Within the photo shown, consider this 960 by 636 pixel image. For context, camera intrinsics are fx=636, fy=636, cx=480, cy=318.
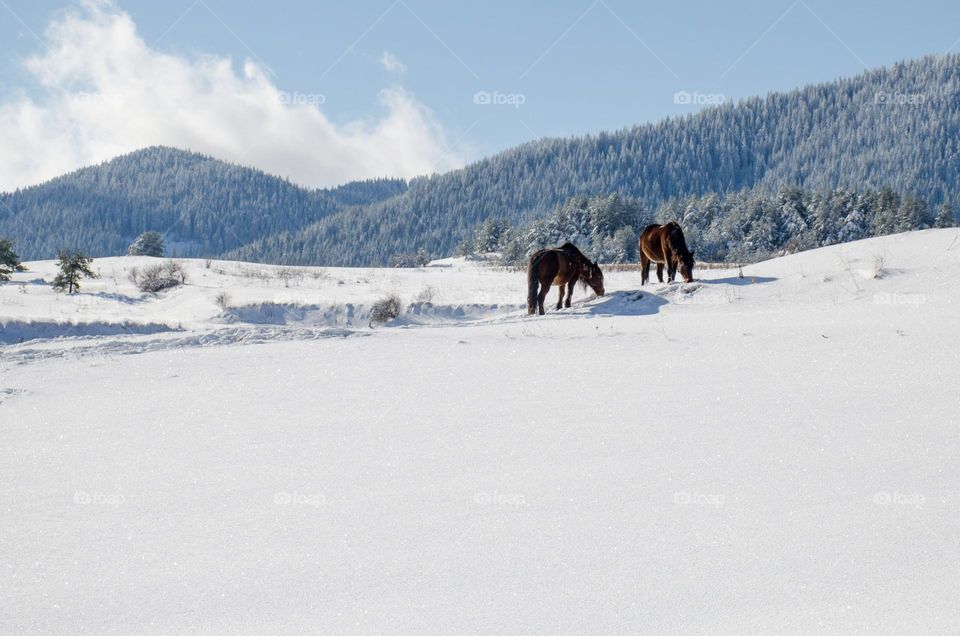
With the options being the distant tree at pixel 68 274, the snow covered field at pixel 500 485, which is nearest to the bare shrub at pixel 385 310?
the snow covered field at pixel 500 485

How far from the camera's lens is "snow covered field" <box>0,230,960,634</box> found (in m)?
2.53

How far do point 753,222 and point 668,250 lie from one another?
66481 mm

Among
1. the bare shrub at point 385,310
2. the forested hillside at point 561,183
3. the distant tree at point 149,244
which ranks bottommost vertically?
the bare shrub at point 385,310

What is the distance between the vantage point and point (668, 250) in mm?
13891

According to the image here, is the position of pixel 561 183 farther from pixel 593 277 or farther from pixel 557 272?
pixel 557 272

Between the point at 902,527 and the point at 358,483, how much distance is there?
2.77 metres

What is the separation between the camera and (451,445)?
429 centimetres

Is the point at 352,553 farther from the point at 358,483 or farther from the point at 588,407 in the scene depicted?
the point at 588,407

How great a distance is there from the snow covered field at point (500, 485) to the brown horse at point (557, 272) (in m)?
5.21

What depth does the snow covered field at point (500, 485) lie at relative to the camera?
2.53m

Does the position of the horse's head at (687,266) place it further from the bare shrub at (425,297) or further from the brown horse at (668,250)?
the bare shrub at (425,297)

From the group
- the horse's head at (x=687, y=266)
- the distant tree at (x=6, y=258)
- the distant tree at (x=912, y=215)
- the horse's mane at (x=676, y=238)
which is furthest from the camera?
the distant tree at (x=912, y=215)

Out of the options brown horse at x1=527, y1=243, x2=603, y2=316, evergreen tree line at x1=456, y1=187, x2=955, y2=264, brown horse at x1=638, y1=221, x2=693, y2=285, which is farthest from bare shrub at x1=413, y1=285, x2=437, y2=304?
evergreen tree line at x1=456, y1=187, x2=955, y2=264

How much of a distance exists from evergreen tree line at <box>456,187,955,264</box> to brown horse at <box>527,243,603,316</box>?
174 ft
